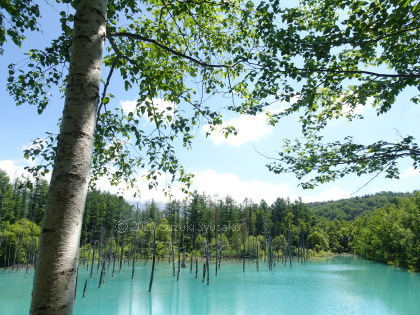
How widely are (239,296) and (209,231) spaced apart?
34529mm

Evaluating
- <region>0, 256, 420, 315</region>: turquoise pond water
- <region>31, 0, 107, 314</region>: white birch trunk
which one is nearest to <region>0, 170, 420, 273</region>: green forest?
<region>0, 256, 420, 315</region>: turquoise pond water

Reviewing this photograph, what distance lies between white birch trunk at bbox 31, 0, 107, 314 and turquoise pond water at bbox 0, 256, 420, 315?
2163 centimetres

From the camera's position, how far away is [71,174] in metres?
1.29

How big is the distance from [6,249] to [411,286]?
5345 cm

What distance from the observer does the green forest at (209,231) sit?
4066cm

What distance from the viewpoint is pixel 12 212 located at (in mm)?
46750

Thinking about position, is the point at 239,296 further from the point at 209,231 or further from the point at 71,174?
the point at 209,231

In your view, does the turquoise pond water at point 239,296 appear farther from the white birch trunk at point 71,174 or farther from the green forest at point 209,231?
the white birch trunk at point 71,174

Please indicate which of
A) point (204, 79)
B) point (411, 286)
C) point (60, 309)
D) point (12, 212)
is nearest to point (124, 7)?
point (204, 79)

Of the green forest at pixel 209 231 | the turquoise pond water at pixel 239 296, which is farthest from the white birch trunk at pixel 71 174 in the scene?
the green forest at pixel 209 231

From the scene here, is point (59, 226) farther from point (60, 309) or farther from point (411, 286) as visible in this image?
point (411, 286)

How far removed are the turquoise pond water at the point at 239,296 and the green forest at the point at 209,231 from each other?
14.7 ft

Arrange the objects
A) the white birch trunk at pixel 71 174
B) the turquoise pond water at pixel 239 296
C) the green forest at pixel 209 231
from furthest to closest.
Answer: the green forest at pixel 209 231 < the turquoise pond water at pixel 239 296 < the white birch trunk at pixel 71 174

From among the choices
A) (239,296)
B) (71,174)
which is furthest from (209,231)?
(71,174)
